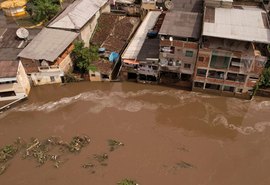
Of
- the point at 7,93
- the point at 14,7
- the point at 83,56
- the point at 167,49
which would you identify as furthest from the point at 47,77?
the point at 14,7

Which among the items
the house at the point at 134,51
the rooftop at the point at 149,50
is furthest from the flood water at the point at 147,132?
the rooftop at the point at 149,50

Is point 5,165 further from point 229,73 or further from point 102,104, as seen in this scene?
point 229,73

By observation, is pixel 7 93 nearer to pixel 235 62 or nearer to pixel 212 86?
pixel 212 86

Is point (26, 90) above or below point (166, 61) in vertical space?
below

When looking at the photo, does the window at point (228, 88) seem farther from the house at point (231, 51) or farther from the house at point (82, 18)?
the house at point (82, 18)

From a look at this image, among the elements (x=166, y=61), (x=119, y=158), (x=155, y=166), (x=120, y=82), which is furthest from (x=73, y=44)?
(x=155, y=166)
